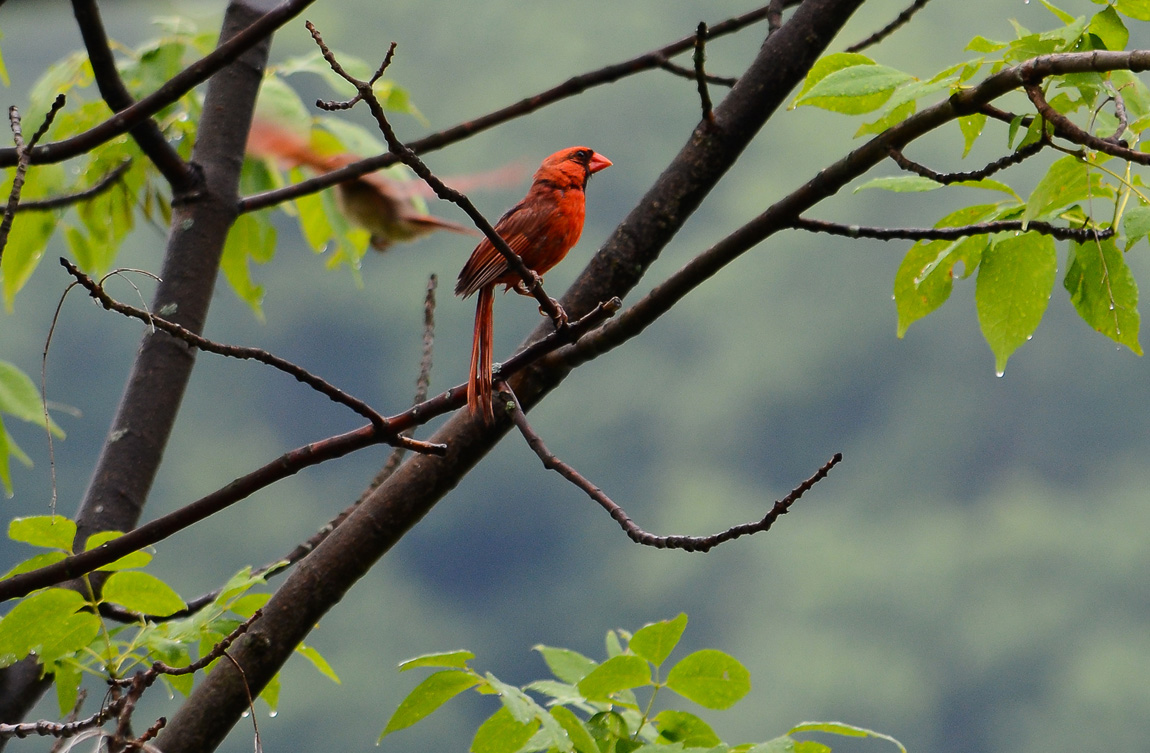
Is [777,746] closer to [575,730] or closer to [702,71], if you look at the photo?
[575,730]

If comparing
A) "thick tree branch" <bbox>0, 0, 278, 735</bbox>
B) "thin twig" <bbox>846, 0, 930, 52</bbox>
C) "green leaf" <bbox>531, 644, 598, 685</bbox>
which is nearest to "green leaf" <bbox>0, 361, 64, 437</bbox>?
"thick tree branch" <bbox>0, 0, 278, 735</bbox>

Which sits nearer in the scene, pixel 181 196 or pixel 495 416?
pixel 495 416

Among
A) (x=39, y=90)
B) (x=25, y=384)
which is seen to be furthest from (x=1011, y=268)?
(x=39, y=90)

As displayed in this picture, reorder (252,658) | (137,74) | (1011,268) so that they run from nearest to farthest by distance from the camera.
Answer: (1011,268), (252,658), (137,74)

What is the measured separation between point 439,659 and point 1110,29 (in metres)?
0.99

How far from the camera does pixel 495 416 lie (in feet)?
5.07

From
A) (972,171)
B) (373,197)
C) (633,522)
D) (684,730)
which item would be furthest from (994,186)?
(373,197)

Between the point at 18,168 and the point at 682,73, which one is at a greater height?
the point at 682,73

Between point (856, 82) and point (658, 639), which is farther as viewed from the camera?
point (658, 639)

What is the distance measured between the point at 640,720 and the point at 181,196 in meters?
1.23

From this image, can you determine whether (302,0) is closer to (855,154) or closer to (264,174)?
(855,154)

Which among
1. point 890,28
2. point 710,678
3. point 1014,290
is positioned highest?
point 890,28

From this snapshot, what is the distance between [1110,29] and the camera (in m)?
1.18

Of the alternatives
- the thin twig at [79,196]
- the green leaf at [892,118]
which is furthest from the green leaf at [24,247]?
the green leaf at [892,118]
